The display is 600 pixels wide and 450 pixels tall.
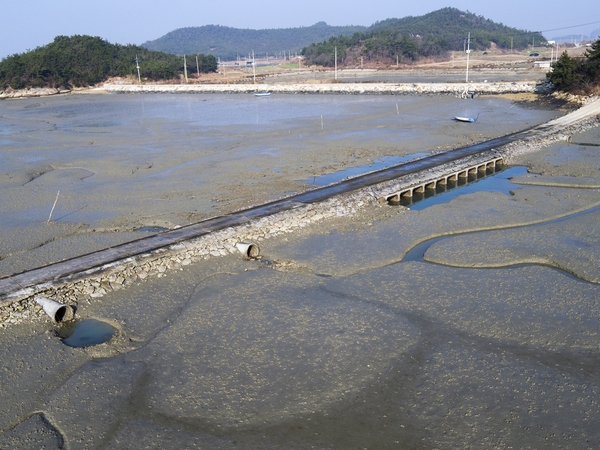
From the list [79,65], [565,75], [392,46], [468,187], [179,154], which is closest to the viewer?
[468,187]

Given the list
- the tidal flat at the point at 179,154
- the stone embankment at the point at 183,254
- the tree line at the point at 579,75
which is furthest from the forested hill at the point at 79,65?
the stone embankment at the point at 183,254

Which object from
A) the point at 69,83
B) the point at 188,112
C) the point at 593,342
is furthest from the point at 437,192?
the point at 69,83

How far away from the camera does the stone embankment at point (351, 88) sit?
64.4 meters

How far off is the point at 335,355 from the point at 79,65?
4253 inches

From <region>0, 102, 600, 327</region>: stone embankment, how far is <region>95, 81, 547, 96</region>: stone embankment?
1690 inches

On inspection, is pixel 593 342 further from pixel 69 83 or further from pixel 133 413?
pixel 69 83

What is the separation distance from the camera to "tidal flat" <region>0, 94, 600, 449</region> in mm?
10148

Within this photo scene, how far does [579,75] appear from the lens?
177 ft

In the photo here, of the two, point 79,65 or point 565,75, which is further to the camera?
point 79,65

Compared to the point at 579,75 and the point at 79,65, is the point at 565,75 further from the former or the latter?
the point at 79,65

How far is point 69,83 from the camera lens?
330ft

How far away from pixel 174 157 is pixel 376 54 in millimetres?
106305

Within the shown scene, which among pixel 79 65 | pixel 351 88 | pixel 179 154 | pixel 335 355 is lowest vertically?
pixel 335 355

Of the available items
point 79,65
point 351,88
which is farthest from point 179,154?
point 79,65
